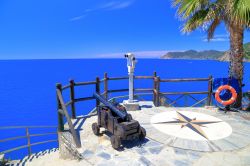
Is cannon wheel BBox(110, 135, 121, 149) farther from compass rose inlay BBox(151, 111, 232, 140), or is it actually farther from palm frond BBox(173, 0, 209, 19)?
palm frond BBox(173, 0, 209, 19)

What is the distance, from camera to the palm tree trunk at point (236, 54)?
25.2 feet

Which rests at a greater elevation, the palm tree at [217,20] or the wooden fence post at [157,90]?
the palm tree at [217,20]

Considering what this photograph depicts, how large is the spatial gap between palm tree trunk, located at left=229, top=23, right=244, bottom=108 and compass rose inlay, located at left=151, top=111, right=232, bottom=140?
254 centimetres

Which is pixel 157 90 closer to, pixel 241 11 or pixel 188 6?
pixel 188 6

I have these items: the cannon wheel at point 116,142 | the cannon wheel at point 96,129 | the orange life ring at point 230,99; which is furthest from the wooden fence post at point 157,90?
the cannon wheel at point 116,142

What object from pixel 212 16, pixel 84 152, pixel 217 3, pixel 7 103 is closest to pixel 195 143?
pixel 84 152

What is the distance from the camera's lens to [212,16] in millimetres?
7398

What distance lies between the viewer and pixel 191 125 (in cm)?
584

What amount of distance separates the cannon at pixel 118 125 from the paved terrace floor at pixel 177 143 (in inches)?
8.9

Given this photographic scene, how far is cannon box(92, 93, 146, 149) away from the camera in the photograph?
439 cm

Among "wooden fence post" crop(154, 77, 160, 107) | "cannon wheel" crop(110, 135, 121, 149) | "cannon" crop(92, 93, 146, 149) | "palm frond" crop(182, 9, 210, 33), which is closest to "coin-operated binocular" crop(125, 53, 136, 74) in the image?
"wooden fence post" crop(154, 77, 160, 107)

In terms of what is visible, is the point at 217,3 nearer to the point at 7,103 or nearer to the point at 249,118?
the point at 249,118

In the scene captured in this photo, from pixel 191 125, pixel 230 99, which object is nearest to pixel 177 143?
pixel 191 125

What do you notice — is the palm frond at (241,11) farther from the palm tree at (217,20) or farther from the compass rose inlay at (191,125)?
the compass rose inlay at (191,125)
